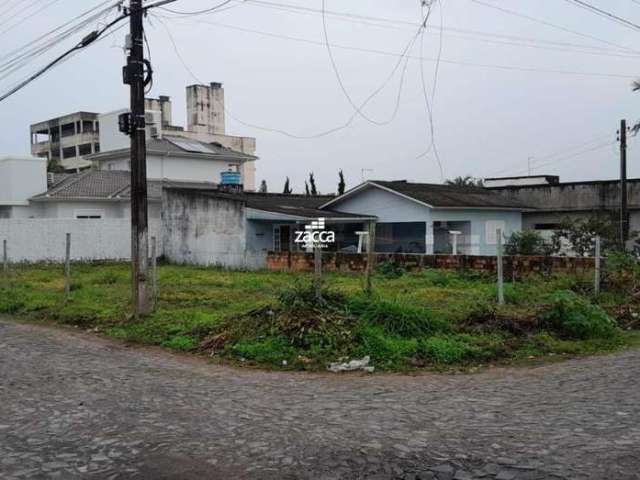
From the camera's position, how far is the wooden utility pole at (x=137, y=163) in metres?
12.9

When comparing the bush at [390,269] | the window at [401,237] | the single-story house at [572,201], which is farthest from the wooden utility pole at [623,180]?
the bush at [390,269]

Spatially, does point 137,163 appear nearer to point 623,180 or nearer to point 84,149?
point 623,180

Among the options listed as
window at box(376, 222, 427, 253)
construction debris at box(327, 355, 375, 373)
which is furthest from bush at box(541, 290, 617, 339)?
window at box(376, 222, 427, 253)

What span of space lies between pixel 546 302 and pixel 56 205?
28.9m

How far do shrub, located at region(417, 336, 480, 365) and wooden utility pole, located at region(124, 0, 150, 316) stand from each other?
581cm

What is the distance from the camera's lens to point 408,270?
847 inches

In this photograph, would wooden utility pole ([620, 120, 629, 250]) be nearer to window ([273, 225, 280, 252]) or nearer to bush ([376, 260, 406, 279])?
bush ([376, 260, 406, 279])

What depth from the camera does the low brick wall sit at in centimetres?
1784

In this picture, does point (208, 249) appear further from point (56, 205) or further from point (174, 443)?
point (174, 443)

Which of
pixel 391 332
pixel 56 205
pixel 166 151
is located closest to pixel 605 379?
pixel 391 332

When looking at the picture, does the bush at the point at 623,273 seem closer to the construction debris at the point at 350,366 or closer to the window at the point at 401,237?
the construction debris at the point at 350,366

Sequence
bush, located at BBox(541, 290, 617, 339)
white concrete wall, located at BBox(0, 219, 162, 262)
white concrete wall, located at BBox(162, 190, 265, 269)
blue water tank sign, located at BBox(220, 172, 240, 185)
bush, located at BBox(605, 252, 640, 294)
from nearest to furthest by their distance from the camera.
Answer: bush, located at BBox(541, 290, 617, 339)
bush, located at BBox(605, 252, 640, 294)
white concrete wall, located at BBox(162, 190, 265, 269)
white concrete wall, located at BBox(0, 219, 162, 262)
blue water tank sign, located at BBox(220, 172, 240, 185)

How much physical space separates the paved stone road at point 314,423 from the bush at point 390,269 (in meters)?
11.3

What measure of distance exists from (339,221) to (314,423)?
81.1 ft
